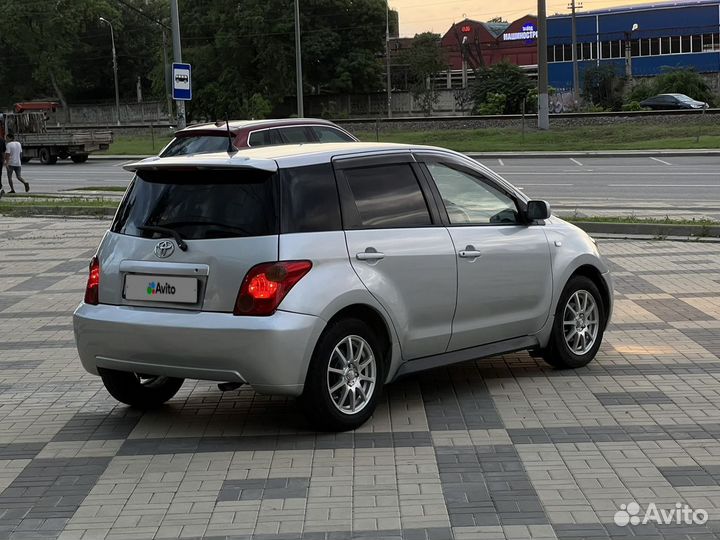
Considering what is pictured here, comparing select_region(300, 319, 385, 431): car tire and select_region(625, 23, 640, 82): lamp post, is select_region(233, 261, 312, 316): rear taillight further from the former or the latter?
select_region(625, 23, 640, 82): lamp post

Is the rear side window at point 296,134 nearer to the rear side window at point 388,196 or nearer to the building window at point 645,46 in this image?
the rear side window at point 388,196

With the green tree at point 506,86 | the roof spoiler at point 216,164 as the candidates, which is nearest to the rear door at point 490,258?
the roof spoiler at point 216,164

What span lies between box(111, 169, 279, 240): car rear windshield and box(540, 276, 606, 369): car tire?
2497mm

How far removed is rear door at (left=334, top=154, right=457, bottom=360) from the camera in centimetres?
613

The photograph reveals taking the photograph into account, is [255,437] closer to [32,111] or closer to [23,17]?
[32,111]

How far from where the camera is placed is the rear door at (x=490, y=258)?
21.9 feet

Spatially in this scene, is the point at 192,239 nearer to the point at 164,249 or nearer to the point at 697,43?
the point at 164,249

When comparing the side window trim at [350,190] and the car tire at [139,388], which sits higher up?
the side window trim at [350,190]

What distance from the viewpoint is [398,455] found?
5.54 metres

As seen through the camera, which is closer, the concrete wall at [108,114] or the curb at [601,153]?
the curb at [601,153]

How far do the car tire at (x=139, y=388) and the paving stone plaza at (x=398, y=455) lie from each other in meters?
0.09

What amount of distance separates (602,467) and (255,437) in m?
1.95

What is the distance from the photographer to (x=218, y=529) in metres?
4.53

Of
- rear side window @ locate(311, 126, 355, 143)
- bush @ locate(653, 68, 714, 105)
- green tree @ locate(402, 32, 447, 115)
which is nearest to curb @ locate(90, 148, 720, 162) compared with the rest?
rear side window @ locate(311, 126, 355, 143)
